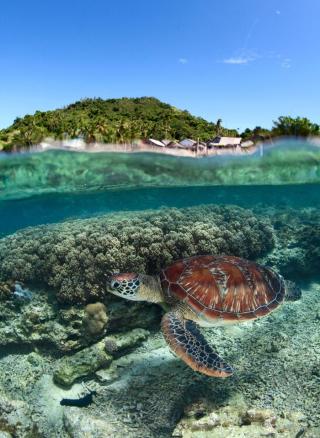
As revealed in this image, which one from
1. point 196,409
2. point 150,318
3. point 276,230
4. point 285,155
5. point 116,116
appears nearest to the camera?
point 196,409

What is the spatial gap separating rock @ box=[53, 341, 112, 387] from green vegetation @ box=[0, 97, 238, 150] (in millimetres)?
7118

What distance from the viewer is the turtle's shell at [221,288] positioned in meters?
6.15

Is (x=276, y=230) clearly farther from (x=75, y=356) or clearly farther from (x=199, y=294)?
(x=75, y=356)

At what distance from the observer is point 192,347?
5.35m

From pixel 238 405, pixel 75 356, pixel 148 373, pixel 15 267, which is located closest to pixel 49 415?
pixel 75 356

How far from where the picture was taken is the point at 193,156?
13195mm

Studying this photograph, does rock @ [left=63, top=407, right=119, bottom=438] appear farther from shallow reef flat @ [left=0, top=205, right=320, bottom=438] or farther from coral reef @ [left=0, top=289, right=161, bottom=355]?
coral reef @ [left=0, top=289, right=161, bottom=355]

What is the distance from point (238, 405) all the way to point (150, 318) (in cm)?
264

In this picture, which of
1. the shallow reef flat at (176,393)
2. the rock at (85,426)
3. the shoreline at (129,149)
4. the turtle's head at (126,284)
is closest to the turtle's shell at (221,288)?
the turtle's head at (126,284)

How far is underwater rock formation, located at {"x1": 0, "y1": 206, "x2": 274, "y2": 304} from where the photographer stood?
25.8 feet

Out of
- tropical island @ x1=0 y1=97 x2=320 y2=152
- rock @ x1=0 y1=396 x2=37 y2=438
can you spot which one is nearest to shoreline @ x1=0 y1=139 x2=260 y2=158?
tropical island @ x1=0 y1=97 x2=320 y2=152

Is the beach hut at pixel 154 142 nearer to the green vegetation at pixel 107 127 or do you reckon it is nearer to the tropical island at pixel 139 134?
the tropical island at pixel 139 134

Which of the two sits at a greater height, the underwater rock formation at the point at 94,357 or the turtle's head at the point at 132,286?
the turtle's head at the point at 132,286

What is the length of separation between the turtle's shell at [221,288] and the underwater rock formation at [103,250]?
167 centimetres
